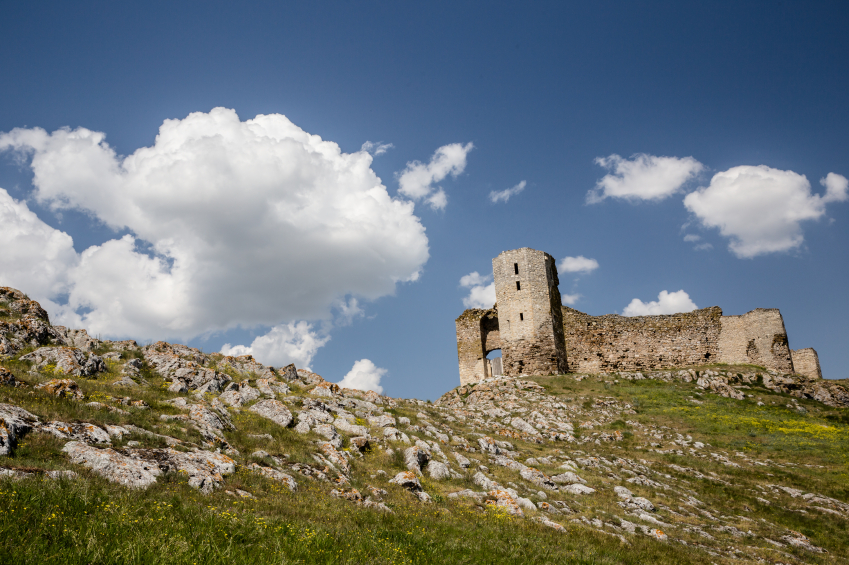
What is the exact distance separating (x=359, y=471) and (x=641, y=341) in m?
34.0

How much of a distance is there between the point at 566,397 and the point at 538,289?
36.1 feet

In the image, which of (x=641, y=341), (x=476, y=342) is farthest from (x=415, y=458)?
(x=641, y=341)

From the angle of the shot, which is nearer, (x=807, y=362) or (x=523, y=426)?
(x=523, y=426)

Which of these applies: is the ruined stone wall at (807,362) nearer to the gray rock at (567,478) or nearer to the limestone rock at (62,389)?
the gray rock at (567,478)

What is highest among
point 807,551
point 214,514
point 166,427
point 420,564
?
point 166,427

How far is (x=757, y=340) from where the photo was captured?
3762 cm

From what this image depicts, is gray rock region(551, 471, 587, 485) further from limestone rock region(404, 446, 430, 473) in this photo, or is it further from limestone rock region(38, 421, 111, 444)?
limestone rock region(38, 421, 111, 444)

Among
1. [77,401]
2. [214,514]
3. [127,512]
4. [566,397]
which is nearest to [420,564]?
[214,514]

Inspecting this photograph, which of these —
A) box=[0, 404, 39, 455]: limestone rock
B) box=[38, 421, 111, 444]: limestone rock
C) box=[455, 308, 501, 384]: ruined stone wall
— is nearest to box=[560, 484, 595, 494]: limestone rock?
box=[38, 421, 111, 444]: limestone rock

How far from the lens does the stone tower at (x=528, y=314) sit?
124 feet

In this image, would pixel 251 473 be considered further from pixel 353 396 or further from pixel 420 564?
pixel 353 396

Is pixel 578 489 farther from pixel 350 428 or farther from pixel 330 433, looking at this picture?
pixel 330 433

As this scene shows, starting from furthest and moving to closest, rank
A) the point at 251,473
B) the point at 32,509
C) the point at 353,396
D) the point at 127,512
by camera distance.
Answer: the point at 353,396 → the point at 251,473 → the point at 127,512 → the point at 32,509

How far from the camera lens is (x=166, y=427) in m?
11.8
